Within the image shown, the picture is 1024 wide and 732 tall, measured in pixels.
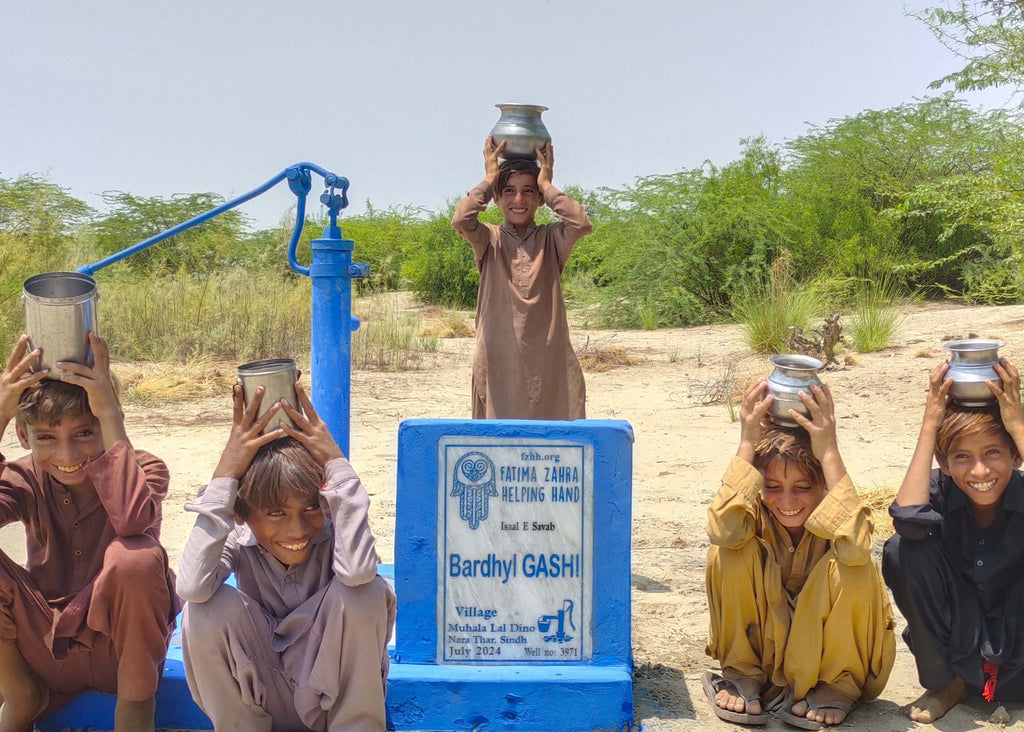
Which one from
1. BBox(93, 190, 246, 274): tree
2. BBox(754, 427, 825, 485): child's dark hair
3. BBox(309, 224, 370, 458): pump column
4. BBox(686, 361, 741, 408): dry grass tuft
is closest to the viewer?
BBox(754, 427, 825, 485): child's dark hair

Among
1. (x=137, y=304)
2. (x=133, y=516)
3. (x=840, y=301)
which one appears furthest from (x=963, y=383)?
(x=840, y=301)

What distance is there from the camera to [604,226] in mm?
17594

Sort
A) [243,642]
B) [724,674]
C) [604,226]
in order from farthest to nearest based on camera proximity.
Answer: [604,226] < [724,674] < [243,642]

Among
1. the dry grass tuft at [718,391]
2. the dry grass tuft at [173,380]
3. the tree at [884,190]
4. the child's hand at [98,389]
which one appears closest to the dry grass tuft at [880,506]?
the dry grass tuft at [718,391]

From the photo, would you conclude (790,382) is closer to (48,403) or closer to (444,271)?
(48,403)

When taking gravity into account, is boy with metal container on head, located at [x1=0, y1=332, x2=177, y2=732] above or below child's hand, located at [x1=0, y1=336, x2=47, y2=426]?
below

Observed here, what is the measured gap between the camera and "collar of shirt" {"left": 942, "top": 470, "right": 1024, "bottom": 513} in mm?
2990

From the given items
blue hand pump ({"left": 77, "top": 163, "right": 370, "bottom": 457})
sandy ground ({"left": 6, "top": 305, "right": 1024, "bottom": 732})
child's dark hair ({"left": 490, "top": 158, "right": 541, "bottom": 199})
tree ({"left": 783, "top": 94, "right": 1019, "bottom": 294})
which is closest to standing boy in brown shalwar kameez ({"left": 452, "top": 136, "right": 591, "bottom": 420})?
child's dark hair ({"left": 490, "top": 158, "right": 541, "bottom": 199})

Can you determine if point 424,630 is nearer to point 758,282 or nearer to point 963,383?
point 963,383

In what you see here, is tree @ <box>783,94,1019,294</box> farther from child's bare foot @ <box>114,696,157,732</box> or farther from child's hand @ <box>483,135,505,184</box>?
child's bare foot @ <box>114,696,157,732</box>

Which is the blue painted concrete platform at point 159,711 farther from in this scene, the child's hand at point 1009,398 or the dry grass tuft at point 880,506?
the dry grass tuft at point 880,506

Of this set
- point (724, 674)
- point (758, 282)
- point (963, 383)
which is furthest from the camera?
point (758, 282)

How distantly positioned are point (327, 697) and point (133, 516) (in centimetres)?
69

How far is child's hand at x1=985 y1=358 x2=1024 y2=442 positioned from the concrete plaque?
3.72ft
